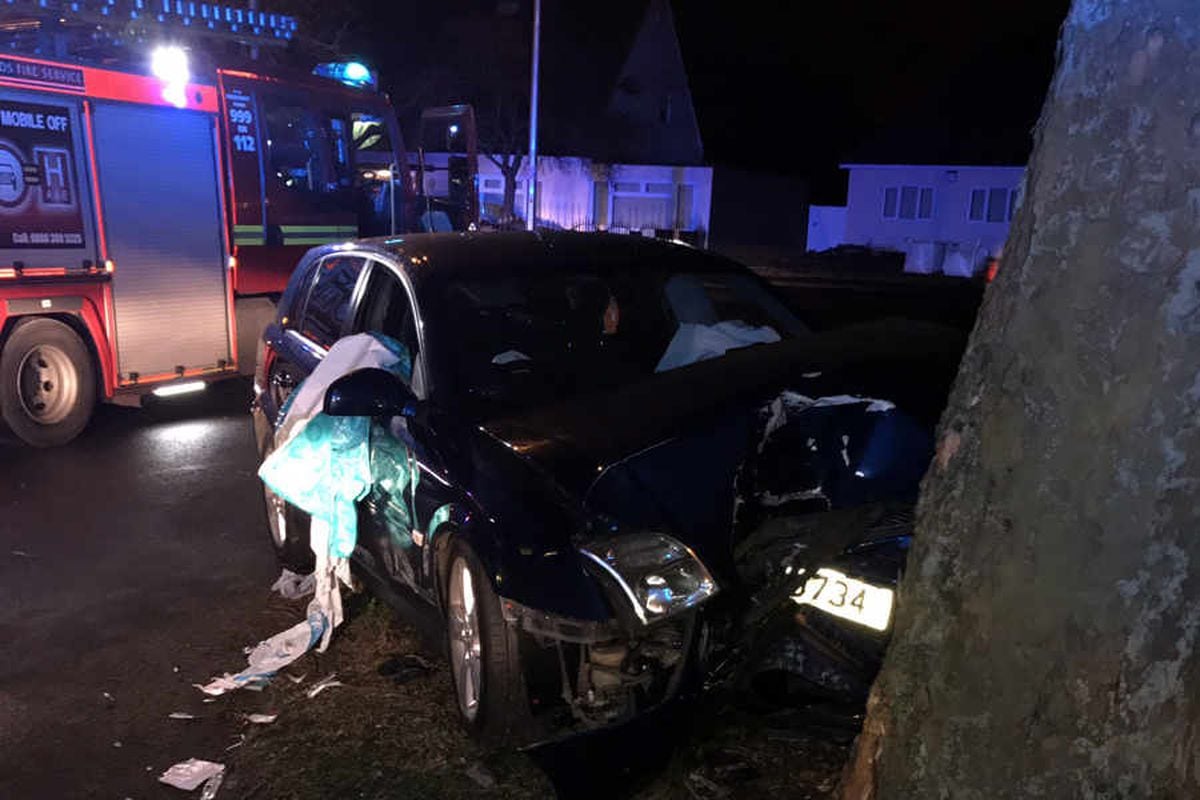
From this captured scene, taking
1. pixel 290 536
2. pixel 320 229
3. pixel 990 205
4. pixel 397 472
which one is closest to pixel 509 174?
pixel 990 205

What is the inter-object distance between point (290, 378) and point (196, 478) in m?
2.04

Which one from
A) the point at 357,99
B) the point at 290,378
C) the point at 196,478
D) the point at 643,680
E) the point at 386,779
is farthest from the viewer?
the point at 357,99

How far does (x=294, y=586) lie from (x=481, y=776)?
2.03 meters

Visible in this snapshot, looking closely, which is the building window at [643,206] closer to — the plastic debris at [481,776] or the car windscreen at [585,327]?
the car windscreen at [585,327]

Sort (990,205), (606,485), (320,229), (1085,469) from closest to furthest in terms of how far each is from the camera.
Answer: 1. (1085,469)
2. (606,485)
3. (320,229)
4. (990,205)

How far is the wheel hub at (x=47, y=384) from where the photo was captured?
7.86m

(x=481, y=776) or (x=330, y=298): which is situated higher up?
(x=330, y=298)

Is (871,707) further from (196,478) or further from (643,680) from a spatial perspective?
(196,478)

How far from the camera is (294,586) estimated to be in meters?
4.89

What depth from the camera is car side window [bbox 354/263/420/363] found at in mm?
4293

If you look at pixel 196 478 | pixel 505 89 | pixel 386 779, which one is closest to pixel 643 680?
pixel 386 779

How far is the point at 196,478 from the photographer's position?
6871 mm

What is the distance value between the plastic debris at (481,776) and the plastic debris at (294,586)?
5.89ft

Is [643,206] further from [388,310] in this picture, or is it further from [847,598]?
[847,598]
